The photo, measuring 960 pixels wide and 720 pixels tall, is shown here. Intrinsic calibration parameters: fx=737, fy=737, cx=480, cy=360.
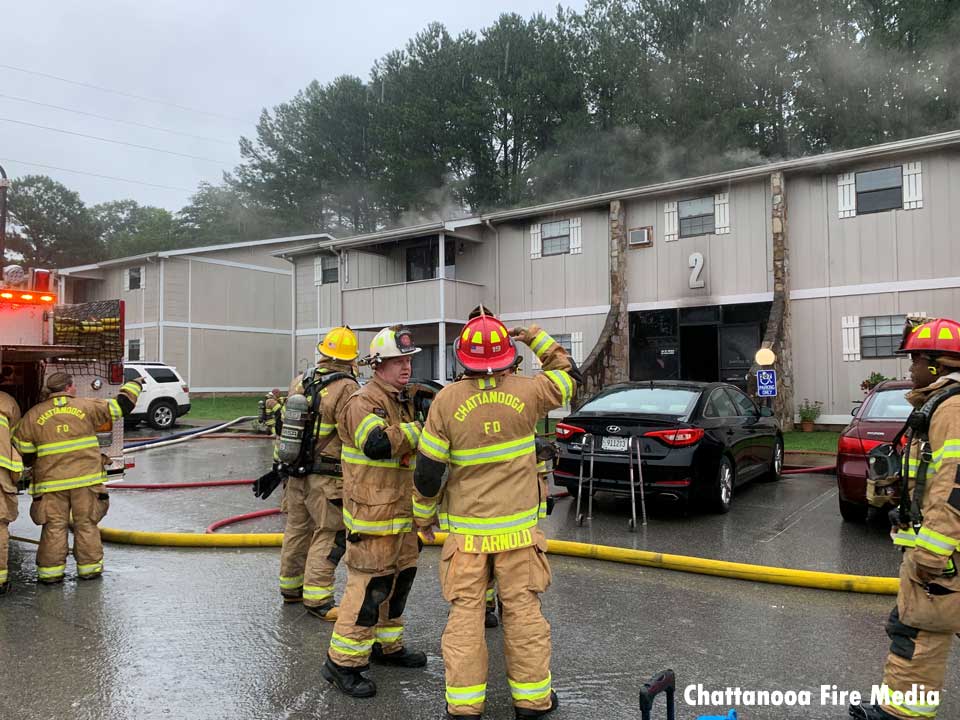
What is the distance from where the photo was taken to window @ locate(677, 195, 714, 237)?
1655cm

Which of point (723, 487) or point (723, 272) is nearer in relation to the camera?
point (723, 487)

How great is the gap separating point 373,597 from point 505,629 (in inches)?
30.7

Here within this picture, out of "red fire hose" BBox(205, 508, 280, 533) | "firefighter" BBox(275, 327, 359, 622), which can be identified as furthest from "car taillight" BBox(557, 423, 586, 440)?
"firefighter" BBox(275, 327, 359, 622)

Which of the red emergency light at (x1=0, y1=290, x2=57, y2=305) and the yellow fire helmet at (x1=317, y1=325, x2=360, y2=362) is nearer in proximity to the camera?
the yellow fire helmet at (x1=317, y1=325, x2=360, y2=362)

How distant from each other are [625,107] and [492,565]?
33.9 meters

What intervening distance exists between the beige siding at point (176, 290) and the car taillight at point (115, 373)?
21.0 meters

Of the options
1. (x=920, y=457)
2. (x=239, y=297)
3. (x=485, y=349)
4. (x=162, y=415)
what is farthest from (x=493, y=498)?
(x=239, y=297)

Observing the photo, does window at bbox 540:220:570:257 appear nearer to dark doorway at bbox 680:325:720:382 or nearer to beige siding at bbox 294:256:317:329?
dark doorway at bbox 680:325:720:382

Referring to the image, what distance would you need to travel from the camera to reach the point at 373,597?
3650 millimetres

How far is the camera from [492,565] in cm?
336

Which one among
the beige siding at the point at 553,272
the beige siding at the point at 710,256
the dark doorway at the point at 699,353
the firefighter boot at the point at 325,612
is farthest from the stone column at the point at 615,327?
the firefighter boot at the point at 325,612

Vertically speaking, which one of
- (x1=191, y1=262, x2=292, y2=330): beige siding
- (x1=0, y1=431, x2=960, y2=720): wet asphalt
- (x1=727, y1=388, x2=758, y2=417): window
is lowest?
(x1=0, y1=431, x2=960, y2=720): wet asphalt

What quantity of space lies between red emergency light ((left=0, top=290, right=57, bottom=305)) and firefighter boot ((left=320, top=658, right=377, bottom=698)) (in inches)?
150

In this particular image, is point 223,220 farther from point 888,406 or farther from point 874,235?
point 888,406
